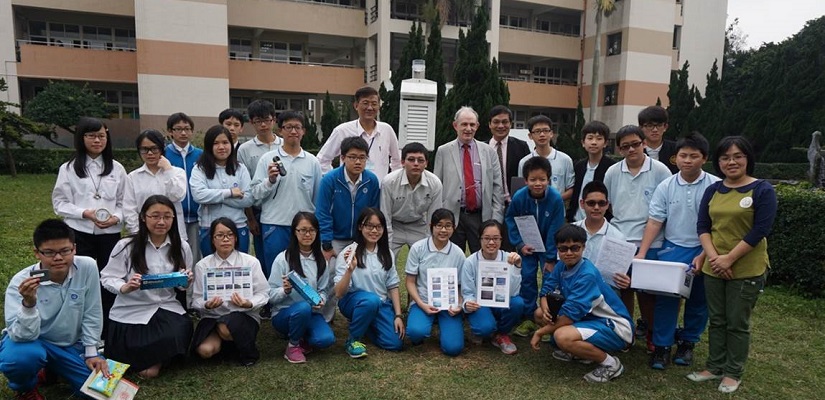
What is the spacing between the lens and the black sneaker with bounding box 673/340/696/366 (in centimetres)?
388

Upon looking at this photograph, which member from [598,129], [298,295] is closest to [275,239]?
[298,295]

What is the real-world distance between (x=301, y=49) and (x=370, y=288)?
21788 millimetres

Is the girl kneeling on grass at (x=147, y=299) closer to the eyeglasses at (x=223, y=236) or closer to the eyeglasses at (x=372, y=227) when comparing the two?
the eyeglasses at (x=223, y=236)

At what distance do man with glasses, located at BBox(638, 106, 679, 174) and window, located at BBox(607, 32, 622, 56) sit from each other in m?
24.9

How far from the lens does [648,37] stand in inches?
1043

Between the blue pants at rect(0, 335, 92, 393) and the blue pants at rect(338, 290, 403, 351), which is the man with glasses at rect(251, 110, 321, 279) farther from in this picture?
the blue pants at rect(0, 335, 92, 393)

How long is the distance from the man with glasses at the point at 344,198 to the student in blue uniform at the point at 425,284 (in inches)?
23.5

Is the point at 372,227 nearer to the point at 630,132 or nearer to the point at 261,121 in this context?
the point at 261,121

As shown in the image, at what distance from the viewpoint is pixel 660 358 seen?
12.6ft

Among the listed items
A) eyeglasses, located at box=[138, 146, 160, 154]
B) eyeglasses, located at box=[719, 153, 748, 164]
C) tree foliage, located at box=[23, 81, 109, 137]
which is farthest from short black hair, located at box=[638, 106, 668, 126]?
tree foliage, located at box=[23, 81, 109, 137]

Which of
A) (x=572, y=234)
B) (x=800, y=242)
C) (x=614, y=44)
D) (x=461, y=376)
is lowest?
(x=461, y=376)

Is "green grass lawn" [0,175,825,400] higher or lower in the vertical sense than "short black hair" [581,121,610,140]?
lower

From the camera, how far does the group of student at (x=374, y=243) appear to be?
10.9 ft

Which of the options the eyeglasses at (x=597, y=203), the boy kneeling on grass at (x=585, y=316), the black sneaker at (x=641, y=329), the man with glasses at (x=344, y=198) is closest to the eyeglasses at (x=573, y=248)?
the boy kneeling on grass at (x=585, y=316)
